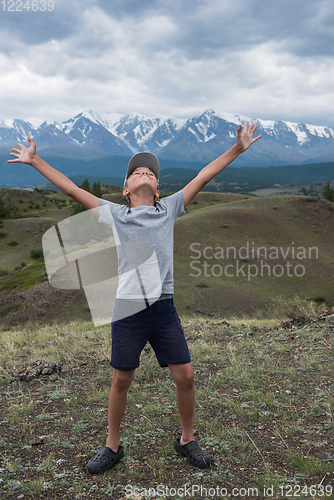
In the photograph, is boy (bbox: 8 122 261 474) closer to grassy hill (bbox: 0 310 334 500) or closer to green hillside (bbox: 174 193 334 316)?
grassy hill (bbox: 0 310 334 500)

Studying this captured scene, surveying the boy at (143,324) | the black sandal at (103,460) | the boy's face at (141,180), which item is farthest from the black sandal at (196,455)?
the boy's face at (141,180)

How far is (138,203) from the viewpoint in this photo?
310 centimetres

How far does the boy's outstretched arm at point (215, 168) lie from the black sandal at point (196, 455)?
7.51 feet

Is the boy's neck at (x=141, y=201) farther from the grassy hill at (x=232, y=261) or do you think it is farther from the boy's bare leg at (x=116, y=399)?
the grassy hill at (x=232, y=261)

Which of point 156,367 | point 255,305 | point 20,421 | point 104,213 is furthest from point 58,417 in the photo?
point 255,305

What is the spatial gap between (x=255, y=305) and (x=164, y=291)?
2425cm

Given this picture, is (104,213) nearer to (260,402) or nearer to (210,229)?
(260,402)

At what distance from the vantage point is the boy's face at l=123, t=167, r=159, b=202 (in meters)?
3.06

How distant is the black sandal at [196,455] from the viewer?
2932 mm

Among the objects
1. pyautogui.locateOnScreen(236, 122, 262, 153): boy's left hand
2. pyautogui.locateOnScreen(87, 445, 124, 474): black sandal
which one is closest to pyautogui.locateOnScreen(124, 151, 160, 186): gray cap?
pyautogui.locateOnScreen(236, 122, 262, 153): boy's left hand

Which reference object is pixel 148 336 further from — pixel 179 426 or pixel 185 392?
pixel 179 426

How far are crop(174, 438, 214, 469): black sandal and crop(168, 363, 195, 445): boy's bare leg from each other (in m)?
0.05

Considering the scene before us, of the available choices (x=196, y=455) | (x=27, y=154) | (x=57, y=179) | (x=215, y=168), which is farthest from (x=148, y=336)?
(x=27, y=154)

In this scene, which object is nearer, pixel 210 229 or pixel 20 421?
pixel 20 421
